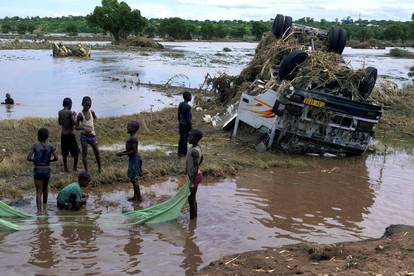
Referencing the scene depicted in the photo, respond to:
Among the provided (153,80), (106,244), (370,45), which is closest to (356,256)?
(106,244)

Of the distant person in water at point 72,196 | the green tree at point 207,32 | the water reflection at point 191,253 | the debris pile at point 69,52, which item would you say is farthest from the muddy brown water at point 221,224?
the green tree at point 207,32

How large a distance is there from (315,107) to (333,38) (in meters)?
3.87

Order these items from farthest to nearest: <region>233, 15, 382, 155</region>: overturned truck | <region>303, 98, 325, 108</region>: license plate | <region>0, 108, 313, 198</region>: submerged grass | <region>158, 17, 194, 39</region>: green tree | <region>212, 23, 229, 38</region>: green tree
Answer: <region>212, 23, 229, 38</region>: green tree
<region>158, 17, 194, 39</region>: green tree
<region>233, 15, 382, 155</region>: overturned truck
<region>303, 98, 325, 108</region>: license plate
<region>0, 108, 313, 198</region>: submerged grass

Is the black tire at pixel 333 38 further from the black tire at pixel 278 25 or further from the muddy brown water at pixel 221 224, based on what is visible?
the muddy brown water at pixel 221 224

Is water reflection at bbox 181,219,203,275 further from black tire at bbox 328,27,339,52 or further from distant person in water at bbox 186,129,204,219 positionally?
black tire at bbox 328,27,339,52

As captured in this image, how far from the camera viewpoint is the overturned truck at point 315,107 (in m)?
11.9

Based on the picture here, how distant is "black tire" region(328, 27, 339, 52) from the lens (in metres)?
14.8

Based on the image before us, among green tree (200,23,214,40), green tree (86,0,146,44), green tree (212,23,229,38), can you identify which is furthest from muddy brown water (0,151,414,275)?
green tree (212,23,229,38)

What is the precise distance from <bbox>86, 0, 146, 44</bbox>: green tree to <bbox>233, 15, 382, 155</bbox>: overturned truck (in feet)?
228

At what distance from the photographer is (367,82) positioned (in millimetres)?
12648

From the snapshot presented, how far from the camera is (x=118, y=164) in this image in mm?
10711

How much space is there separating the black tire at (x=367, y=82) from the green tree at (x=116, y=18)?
70461mm

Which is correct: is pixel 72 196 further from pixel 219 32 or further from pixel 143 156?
pixel 219 32

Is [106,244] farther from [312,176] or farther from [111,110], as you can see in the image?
[111,110]
